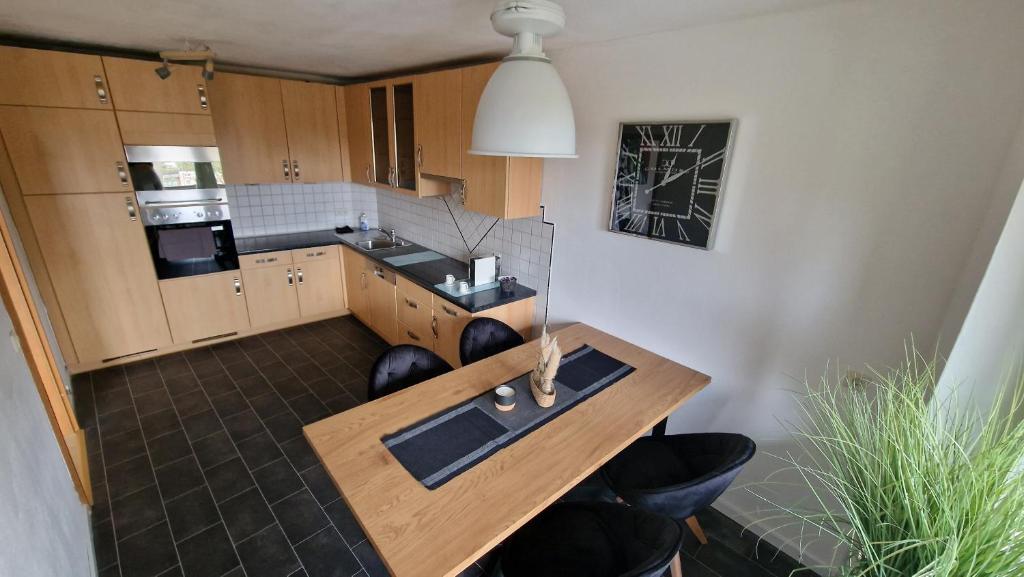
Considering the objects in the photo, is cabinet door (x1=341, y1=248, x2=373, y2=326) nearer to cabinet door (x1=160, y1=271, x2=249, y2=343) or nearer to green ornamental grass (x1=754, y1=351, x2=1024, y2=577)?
cabinet door (x1=160, y1=271, x2=249, y2=343)

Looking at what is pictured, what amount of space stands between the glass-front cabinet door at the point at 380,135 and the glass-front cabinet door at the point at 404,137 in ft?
0.39

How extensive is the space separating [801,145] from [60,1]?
10.4 feet

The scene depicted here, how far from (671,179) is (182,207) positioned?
11.9ft

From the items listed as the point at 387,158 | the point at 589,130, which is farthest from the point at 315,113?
the point at 589,130

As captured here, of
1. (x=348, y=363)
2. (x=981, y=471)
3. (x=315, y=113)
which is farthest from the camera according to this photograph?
(x=315, y=113)

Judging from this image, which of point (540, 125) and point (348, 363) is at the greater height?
point (540, 125)

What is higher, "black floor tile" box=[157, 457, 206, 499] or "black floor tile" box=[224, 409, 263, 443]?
"black floor tile" box=[224, 409, 263, 443]

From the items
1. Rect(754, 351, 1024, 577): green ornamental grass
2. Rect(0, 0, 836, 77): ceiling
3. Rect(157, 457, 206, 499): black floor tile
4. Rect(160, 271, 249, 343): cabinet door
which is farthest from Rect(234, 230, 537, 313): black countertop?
Rect(754, 351, 1024, 577): green ornamental grass

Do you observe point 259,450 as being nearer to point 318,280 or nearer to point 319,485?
point 319,485

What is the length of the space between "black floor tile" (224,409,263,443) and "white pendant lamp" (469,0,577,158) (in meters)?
2.56

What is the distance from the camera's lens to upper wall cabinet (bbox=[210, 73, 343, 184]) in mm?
3529

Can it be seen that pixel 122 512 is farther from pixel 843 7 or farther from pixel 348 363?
pixel 843 7

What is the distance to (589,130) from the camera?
2.39 meters

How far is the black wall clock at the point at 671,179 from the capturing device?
192cm
